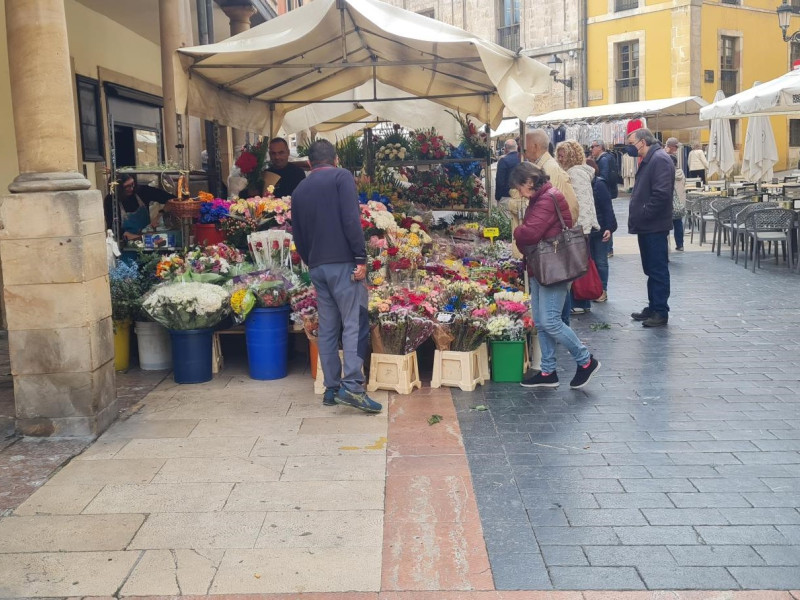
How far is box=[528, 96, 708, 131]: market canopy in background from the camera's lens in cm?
2225

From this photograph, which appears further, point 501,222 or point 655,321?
point 501,222

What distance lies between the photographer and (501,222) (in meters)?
10.4

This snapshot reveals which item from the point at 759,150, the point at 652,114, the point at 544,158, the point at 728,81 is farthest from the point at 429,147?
the point at 728,81

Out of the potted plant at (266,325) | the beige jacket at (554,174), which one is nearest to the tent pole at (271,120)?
the potted plant at (266,325)

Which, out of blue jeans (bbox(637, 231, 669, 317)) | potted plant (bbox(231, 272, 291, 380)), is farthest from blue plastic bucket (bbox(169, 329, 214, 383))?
blue jeans (bbox(637, 231, 669, 317))

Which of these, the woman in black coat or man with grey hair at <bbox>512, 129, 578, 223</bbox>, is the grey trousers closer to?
man with grey hair at <bbox>512, 129, 578, 223</bbox>

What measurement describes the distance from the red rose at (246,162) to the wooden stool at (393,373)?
3.75m

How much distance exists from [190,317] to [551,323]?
2851 millimetres

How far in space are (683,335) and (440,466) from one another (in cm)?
440

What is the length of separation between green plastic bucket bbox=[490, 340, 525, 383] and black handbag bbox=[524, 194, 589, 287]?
2.33 feet

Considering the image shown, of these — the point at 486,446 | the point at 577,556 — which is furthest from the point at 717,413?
the point at 577,556

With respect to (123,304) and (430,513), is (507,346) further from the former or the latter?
(123,304)

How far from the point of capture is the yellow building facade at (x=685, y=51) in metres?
32.3

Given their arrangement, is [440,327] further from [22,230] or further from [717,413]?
[22,230]
